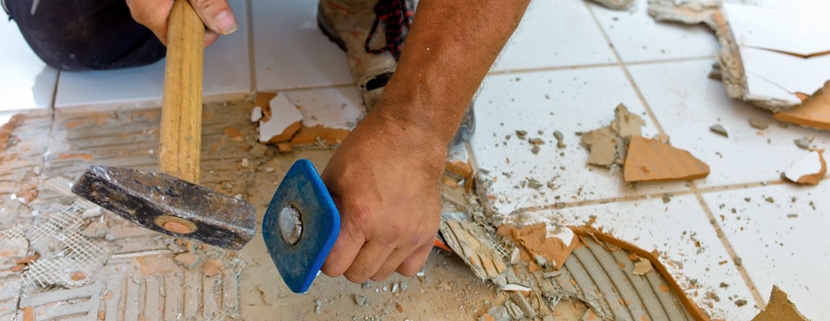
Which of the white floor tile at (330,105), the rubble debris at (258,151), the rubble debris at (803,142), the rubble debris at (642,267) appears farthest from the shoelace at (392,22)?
the rubble debris at (803,142)

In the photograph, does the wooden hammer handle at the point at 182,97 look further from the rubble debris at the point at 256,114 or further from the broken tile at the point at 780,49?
the broken tile at the point at 780,49

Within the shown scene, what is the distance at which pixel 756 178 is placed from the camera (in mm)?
1279

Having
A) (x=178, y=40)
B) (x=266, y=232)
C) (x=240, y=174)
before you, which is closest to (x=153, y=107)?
(x=240, y=174)

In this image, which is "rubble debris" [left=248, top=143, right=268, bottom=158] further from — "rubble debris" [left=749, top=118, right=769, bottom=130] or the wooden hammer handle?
"rubble debris" [left=749, top=118, right=769, bottom=130]

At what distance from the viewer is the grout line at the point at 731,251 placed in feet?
3.55

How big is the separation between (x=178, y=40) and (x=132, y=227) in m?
0.39

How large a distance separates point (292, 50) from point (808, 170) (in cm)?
119

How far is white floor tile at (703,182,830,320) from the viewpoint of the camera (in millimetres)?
1103

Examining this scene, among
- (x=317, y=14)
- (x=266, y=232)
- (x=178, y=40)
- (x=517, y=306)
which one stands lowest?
(x=517, y=306)

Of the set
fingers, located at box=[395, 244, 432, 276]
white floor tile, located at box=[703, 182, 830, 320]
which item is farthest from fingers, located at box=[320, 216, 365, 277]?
white floor tile, located at box=[703, 182, 830, 320]

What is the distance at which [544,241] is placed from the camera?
3.71ft

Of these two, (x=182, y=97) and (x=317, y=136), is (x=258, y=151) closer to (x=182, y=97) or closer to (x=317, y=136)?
(x=317, y=136)

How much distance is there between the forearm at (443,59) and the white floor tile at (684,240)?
408 mm

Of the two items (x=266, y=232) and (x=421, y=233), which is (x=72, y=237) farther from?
(x=421, y=233)
